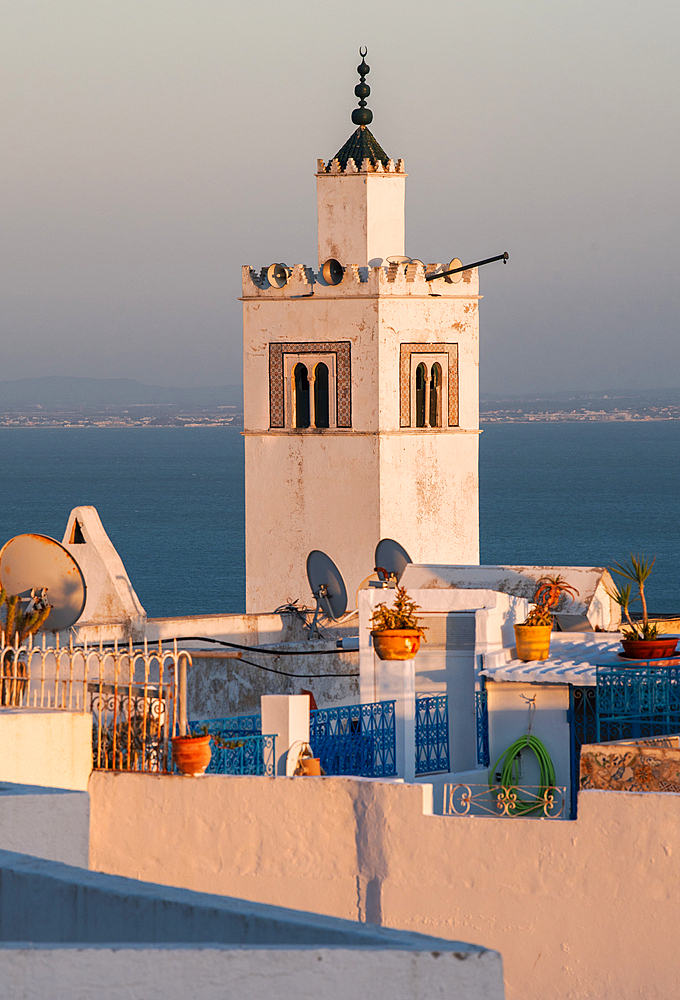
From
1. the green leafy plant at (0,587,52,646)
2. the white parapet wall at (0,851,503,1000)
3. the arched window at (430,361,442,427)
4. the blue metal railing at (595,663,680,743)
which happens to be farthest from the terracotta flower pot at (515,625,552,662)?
the arched window at (430,361,442,427)

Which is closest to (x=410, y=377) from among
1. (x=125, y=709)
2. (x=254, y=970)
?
(x=125, y=709)

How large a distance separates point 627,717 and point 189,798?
3067 mm

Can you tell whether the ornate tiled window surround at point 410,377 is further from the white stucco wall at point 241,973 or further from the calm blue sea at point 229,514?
the calm blue sea at point 229,514

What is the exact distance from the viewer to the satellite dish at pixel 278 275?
92.7ft

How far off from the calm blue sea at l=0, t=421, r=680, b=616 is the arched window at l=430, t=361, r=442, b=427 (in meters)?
44.9

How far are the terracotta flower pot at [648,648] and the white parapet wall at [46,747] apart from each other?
415 centimetres

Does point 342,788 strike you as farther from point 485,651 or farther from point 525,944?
point 485,651

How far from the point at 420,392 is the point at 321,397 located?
1.79 metres

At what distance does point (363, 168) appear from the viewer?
92.0 feet

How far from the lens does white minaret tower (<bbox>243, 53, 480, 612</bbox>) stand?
28.0 meters

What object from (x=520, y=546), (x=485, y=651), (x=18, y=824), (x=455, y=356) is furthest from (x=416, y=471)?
(x=520, y=546)

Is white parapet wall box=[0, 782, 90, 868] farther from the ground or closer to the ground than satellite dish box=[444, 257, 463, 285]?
closer to the ground

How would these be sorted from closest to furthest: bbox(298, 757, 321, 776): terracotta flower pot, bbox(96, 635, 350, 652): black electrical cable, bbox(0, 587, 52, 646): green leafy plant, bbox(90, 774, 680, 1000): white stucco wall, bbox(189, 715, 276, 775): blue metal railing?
bbox(90, 774, 680, 1000): white stucco wall
bbox(189, 715, 276, 775): blue metal railing
bbox(298, 757, 321, 776): terracotta flower pot
bbox(0, 587, 52, 646): green leafy plant
bbox(96, 635, 350, 652): black electrical cable

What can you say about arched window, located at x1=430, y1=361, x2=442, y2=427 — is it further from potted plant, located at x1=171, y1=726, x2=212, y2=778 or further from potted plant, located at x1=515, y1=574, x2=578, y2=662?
potted plant, located at x1=171, y1=726, x2=212, y2=778
